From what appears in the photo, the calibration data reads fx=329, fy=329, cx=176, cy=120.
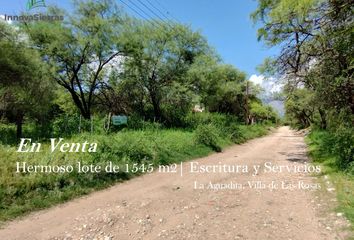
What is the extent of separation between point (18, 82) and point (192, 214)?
11.0 meters

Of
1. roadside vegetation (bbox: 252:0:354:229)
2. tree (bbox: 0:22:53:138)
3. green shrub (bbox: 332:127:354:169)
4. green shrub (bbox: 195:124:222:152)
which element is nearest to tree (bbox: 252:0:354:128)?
roadside vegetation (bbox: 252:0:354:229)

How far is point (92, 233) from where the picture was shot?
5.81 meters

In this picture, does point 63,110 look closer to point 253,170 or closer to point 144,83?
point 144,83

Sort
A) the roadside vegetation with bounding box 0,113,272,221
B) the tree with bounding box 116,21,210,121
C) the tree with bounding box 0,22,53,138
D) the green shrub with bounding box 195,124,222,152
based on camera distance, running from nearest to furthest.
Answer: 1. the roadside vegetation with bounding box 0,113,272,221
2. the tree with bounding box 0,22,53,138
3. the green shrub with bounding box 195,124,222,152
4. the tree with bounding box 116,21,210,121

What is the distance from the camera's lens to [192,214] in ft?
22.4

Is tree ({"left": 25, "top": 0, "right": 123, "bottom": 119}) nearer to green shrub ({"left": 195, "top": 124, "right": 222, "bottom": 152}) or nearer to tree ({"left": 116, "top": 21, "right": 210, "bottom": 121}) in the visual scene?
tree ({"left": 116, "top": 21, "right": 210, "bottom": 121})

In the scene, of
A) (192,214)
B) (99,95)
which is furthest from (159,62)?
(192,214)

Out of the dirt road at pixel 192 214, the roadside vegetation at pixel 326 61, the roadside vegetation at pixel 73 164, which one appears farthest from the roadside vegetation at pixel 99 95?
the roadside vegetation at pixel 326 61

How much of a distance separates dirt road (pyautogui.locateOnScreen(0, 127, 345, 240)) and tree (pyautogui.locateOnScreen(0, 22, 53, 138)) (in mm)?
7035

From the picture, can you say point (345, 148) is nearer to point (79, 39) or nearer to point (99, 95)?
point (79, 39)

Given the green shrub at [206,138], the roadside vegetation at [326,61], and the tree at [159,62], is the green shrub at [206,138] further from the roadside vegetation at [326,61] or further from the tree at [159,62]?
the tree at [159,62]

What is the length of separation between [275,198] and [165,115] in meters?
18.9

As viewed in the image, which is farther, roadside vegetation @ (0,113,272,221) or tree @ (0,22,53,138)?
tree @ (0,22,53,138)

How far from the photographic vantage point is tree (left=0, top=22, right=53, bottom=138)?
13727mm
